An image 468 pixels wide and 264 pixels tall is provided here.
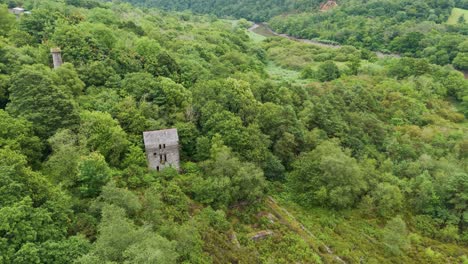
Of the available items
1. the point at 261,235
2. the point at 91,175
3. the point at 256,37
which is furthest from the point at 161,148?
the point at 256,37

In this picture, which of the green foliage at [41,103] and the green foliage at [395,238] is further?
the green foliage at [395,238]

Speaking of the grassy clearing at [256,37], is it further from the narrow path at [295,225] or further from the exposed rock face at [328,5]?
the narrow path at [295,225]

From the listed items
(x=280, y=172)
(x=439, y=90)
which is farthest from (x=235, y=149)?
(x=439, y=90)

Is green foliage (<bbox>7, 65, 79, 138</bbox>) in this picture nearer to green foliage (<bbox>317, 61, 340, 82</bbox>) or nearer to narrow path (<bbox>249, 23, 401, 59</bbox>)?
green foliage (<bbox>317, 61, 340, 82</bbox>)

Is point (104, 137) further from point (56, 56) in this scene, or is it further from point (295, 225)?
point (295, 225)

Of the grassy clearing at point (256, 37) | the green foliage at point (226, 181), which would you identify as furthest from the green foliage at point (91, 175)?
the grassy clearing at point (256, 37)

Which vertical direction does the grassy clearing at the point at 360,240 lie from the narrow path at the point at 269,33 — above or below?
below
